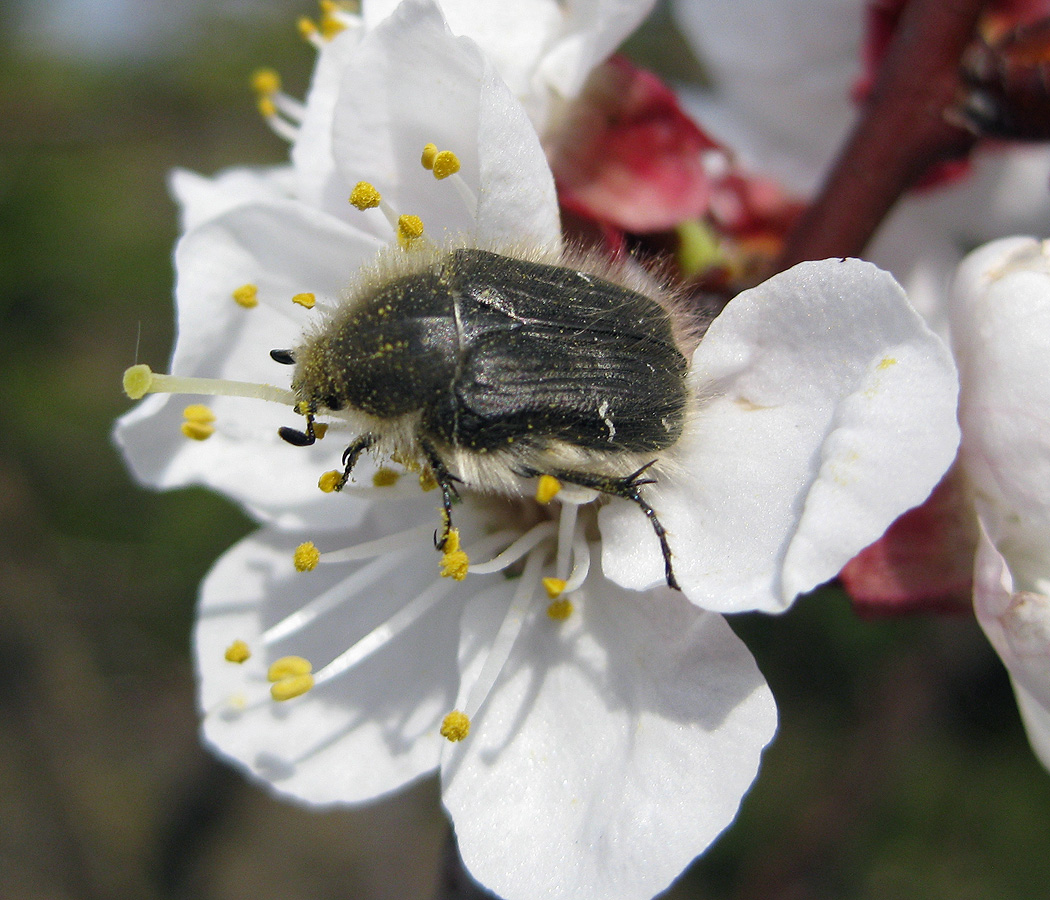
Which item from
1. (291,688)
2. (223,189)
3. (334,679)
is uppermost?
(223,189)

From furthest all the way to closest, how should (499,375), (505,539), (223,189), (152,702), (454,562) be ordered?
(152,702), (223,189), (505,539), (454,562), (499,375)

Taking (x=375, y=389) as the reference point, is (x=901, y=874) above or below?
below

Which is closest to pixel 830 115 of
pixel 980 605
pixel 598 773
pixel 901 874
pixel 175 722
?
pixel 980 605

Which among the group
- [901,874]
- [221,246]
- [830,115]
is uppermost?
[830,115]

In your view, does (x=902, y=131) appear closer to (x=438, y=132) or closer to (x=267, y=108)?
(x=438, y=132)

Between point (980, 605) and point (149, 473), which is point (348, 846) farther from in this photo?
point (980, 605)

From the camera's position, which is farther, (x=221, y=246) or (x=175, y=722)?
(x=175, y=722)

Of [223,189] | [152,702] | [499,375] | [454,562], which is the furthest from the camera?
[152,702]

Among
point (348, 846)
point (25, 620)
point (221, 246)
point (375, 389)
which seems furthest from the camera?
point (348, 846)

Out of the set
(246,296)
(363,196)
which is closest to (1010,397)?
(363,196)
